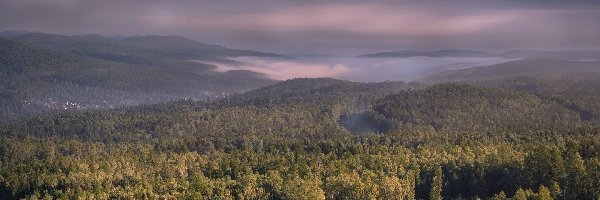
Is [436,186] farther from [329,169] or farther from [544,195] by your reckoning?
[544,195]

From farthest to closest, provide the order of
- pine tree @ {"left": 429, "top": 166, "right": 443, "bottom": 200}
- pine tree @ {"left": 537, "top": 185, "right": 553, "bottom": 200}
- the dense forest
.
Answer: pine tree @ {"left": 429, "top": 166, "right": 443, "bottom": 200} < the dense forest < pine tree @ {"left": 537, "top": 185, "right": 553, "bottom": 200}

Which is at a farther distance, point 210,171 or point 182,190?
point 210,171

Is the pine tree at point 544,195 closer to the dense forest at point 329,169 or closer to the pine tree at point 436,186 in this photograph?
the dense forest at point 329,169

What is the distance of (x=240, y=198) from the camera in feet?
301

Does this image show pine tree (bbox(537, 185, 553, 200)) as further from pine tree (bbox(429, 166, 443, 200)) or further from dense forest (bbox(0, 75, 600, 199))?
pine tree (bbox(429, 166, 443, 200))

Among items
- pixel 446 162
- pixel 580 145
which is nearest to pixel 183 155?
pixel 446 162

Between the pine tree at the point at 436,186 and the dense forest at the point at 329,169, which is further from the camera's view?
the pine tree at the point at 436,186

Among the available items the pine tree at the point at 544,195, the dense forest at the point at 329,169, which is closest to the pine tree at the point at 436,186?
the dense forest at the point at 329,169

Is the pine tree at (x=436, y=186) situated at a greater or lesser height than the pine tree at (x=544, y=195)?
lesser

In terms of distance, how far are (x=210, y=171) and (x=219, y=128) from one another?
3029 inches

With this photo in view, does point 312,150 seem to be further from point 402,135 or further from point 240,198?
point 240,198

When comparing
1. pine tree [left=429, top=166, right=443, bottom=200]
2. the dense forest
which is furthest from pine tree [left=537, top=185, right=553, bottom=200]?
pine tree [left=429, top=166, right=443, bottom=200]

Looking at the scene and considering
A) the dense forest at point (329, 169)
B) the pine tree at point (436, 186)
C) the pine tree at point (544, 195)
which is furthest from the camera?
the pine tree at point (436, 186)

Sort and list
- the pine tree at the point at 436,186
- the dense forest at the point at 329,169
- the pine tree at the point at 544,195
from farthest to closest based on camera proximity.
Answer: the pine tree at the point at 436,186 < the dense forest at the point at 329,169 < the pine tree at the point at 544,195
